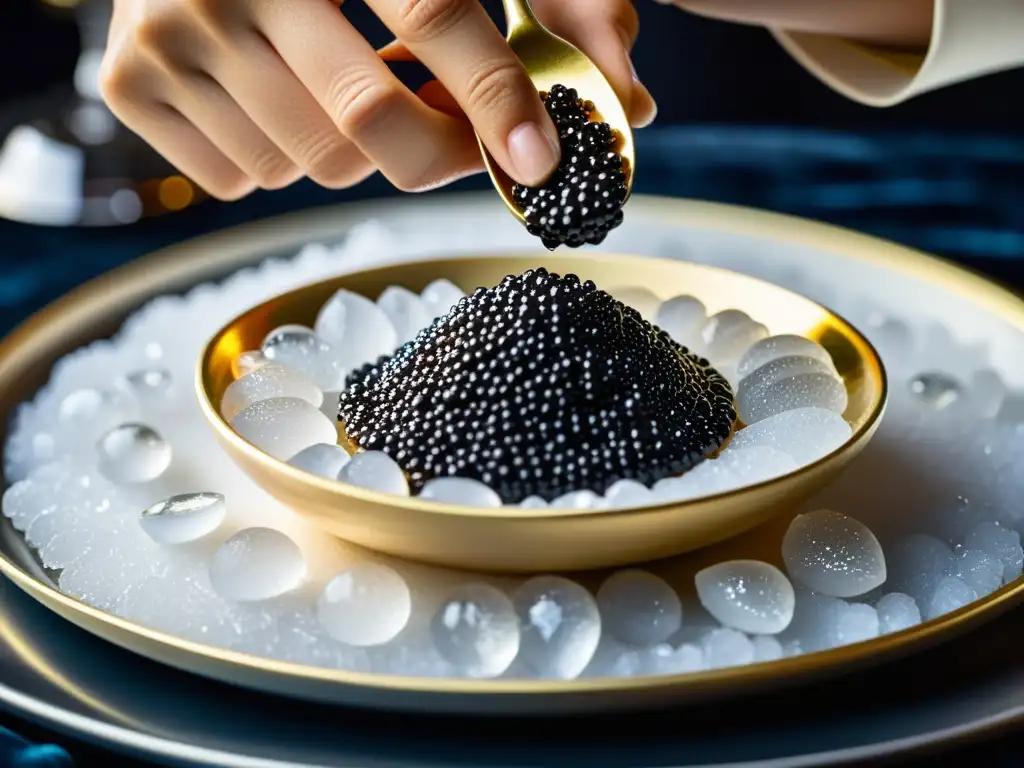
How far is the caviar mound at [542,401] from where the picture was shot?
24.5 inches

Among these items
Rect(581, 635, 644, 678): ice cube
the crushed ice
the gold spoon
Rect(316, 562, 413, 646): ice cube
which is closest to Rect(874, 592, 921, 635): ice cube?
the crushed ice

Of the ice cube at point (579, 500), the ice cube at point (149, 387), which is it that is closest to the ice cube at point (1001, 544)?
the ice cube at point (579, 500)

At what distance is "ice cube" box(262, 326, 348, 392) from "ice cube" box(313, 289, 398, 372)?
12 millimetres

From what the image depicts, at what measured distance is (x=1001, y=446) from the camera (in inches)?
29.5

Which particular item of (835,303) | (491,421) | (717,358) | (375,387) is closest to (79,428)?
(375,387)

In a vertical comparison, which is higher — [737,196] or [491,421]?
[491,421]

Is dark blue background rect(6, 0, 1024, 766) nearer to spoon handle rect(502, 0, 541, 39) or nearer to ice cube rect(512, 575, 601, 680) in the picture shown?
spoon handle rect(502, 0, 541, 39)

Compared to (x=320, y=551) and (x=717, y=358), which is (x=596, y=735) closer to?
(x=320, y=551)

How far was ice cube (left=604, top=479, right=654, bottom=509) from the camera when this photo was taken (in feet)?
1.88

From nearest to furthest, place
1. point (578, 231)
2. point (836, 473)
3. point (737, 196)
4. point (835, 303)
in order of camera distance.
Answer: point (836, 473) → point (578, 231) → point (835, 303) → point (737, 196)

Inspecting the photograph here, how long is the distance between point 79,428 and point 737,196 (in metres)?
0.75

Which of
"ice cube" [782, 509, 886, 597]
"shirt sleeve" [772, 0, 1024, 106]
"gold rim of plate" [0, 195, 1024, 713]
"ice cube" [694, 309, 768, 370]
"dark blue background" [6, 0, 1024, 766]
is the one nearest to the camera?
"gold rim of plate" [0, 195, 1024, 713]

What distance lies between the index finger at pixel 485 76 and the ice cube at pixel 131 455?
281 mm

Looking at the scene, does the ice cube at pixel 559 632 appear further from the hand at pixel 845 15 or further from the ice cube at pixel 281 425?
the hand at pixel 845 15
